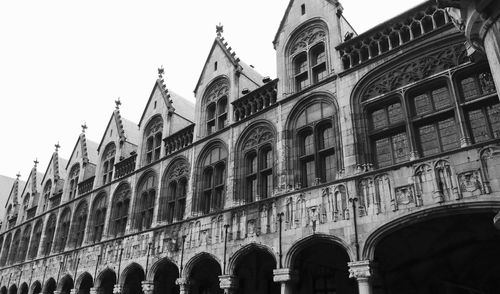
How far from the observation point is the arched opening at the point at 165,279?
58.2ft

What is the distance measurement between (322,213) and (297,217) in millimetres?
968

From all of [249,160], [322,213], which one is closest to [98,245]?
[249,160]

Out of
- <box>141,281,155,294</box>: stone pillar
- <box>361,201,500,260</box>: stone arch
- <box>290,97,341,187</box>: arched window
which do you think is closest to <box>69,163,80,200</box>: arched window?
<box>141,281,155,294</box>: stone pillar

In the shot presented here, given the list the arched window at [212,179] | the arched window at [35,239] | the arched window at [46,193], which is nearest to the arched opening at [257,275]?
the arched window at [212,179]

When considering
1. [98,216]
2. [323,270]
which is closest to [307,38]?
[323,270]

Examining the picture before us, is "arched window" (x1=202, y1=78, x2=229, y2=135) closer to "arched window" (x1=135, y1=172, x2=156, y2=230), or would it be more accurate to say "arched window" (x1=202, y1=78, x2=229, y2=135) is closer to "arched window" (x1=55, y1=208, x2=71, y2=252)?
"arched window" (x1=135, y1=172, x2=156, y2=230)

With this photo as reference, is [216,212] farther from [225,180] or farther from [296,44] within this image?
[296,44]

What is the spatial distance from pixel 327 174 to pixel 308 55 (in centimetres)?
501

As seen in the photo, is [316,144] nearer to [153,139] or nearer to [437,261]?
[437,261]

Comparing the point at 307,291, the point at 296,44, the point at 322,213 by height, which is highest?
the point at 296,44

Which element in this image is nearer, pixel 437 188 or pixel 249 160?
pixel 437 188

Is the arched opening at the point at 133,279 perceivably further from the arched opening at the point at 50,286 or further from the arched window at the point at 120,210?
the arched opening at the point at 50,286

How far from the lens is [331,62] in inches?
577

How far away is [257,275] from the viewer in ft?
52.4
